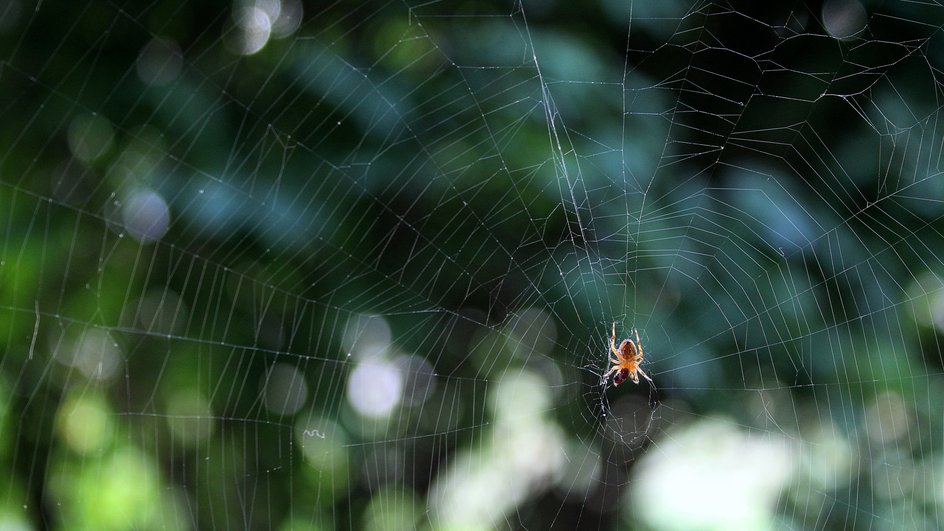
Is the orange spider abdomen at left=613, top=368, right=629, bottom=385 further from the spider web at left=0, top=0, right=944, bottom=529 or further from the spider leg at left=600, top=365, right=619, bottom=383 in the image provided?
the spider web at left=0, top=0, right=944, bottom=529

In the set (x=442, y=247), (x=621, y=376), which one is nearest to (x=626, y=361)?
(x=621, y=376)

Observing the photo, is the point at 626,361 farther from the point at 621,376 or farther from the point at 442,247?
the point at 442,247

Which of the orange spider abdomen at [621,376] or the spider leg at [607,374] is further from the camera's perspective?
the spider leg at [607,374]

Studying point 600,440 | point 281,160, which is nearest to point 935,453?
point 600,440

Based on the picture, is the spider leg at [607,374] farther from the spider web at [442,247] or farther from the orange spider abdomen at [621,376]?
the spider web at [442,247]

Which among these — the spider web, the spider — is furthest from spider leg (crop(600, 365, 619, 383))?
the spider web

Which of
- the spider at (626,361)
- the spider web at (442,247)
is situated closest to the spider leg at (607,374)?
the spider at (626,361)

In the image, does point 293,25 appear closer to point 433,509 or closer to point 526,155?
point 526,155
